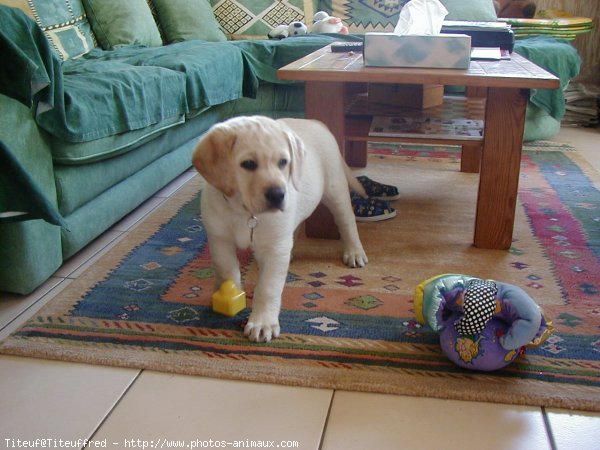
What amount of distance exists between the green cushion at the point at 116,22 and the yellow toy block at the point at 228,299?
1.77 meters

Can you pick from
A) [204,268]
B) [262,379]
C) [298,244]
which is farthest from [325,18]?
[262,379]

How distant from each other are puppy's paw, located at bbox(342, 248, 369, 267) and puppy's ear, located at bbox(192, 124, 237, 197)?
577 mm

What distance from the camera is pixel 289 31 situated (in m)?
3.43

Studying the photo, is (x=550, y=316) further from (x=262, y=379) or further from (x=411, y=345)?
(x=262, y=379)

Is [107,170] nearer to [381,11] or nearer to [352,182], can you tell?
[352,182]

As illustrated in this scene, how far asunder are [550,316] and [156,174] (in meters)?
1.49

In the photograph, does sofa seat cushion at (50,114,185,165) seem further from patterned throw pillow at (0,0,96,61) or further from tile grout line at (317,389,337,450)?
tile grout line at (317,389,337,450)

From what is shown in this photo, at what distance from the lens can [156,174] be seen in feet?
7.63

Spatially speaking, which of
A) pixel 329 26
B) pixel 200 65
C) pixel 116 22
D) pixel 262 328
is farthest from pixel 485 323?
pixel 329 26

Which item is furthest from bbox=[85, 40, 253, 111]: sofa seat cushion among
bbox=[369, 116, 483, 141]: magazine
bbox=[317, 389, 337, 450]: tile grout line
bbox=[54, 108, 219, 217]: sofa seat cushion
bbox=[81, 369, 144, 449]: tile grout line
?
bbox=[317, 389, 337, 450]: tile grout line

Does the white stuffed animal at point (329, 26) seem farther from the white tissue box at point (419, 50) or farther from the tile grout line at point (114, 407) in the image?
the tile grout line at point (114, 407)

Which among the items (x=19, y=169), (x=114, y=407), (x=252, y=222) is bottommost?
(x=114, y=407)

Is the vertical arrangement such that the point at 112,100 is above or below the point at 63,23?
below

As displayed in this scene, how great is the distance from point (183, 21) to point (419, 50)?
1883 millimetres
